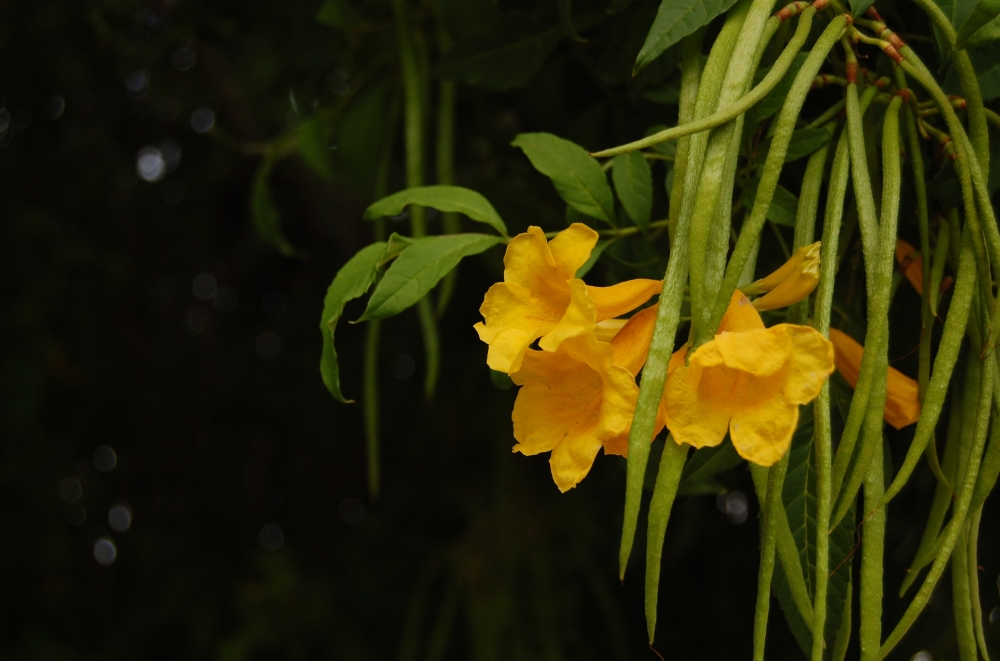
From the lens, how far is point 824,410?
1.29 feet

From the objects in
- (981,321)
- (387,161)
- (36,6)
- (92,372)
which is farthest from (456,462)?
(981,321)

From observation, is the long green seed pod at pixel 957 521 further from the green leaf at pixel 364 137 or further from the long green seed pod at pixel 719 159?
the green leaf at pixel 364 137

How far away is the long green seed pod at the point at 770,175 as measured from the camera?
0.38m

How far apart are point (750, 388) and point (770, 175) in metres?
0.11

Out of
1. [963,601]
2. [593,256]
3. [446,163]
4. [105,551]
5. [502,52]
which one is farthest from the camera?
[105,551]

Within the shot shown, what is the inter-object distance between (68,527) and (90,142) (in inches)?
34.0

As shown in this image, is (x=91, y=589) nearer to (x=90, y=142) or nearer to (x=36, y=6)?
(x=90, y=142)

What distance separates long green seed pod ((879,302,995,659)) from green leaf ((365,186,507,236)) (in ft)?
0.98

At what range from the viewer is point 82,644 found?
1.79 m

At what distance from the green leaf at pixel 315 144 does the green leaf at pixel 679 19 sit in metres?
0.65

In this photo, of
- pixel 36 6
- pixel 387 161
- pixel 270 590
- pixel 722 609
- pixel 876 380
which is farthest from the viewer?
pixel 270 590

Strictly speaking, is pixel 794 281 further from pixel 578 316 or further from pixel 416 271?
pixel 416 271

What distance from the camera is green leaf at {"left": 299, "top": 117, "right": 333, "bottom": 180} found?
3.35ft

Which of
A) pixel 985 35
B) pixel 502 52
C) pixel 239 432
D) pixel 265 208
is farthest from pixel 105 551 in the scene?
pixel 985 35
